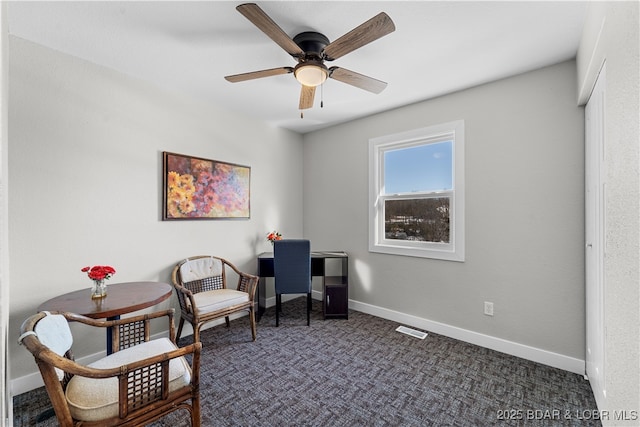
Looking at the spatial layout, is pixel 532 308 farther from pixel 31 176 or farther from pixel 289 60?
pixel 31 176

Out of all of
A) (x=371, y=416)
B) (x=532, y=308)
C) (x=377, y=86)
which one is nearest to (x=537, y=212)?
(x=532, y=308)

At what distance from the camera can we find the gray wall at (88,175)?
2.08 metres

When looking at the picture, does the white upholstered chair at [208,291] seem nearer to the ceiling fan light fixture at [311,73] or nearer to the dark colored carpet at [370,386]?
the dark colored carpet at [370,386]

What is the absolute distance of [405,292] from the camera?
331 cm

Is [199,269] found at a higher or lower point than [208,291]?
higher

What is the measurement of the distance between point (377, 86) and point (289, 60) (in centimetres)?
78

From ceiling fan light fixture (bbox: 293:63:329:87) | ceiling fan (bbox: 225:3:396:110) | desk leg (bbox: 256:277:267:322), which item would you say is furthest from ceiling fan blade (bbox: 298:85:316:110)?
desk leg (bbox: 256:277:267:322)

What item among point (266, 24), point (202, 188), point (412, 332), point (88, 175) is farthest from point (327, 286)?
point (266, 24)

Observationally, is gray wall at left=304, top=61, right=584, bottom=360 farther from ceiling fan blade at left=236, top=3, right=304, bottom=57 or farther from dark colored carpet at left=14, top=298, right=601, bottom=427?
ceiling fan blade at left=236, top=3, right=304, bottom=57

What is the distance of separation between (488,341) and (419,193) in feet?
5.44

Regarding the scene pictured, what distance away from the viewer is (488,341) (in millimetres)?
2713

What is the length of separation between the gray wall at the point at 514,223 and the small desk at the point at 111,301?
2494 millimetres

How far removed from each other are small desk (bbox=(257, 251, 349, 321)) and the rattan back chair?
1897 millimetres

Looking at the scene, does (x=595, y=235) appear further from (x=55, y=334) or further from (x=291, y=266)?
(x=55, y=334)
